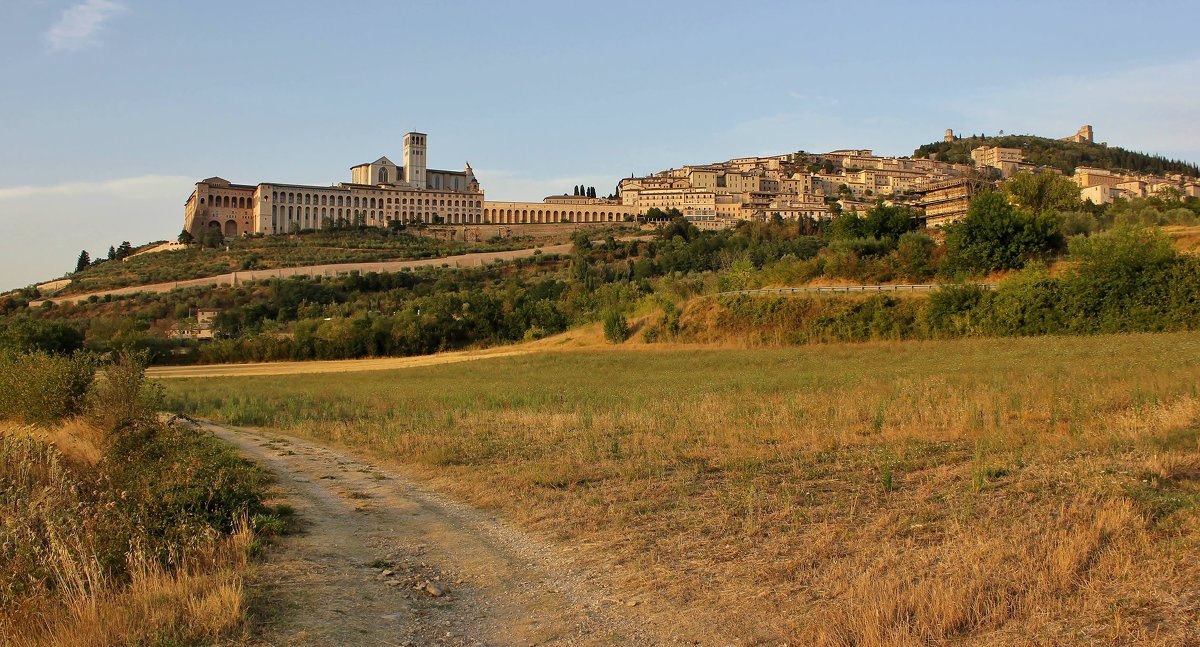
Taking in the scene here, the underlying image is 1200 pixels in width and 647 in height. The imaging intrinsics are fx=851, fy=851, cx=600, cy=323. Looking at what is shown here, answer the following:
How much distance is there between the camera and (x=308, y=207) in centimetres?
17988

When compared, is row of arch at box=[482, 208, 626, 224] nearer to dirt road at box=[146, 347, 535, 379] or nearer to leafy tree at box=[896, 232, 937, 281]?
dirt road at box=[146, 347, 535, 379]

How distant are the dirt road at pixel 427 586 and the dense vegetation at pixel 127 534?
541 mm

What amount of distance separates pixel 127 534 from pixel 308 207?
183 metres

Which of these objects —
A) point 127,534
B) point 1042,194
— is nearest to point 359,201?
point 1042,194

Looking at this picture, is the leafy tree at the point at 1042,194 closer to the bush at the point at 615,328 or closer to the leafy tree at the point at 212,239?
the bush at the point at 615,328

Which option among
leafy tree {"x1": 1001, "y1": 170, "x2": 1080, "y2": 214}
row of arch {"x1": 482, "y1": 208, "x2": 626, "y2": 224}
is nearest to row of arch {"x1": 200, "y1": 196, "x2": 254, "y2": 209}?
row of arch {"x1": 482, "y1": 208, "x2": 626, "y2": 224}

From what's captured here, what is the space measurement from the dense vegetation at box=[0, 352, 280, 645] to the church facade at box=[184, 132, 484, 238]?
164 m

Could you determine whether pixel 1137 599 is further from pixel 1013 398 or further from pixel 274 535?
pixel 1013 398

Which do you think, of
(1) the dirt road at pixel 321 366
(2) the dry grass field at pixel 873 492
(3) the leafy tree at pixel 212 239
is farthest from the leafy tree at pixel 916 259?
(3) the leafy tree at pixel 212 239

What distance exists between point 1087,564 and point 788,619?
8.68ft

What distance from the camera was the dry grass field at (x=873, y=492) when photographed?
650cm

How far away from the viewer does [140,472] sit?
11.1m

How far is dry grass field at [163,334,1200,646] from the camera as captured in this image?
256 inches

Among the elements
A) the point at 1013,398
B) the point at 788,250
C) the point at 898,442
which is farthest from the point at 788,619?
the point at 788,250
